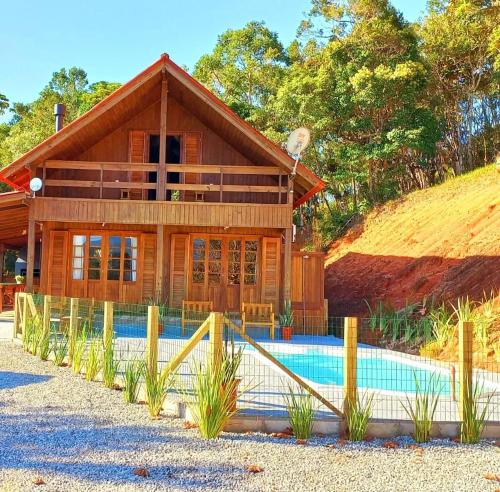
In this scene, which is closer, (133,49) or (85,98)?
(133,49)

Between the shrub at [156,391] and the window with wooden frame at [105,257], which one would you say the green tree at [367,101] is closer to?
the window with wooden frame at [105,257]

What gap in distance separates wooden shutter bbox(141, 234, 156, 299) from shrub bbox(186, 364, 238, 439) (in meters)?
10.2

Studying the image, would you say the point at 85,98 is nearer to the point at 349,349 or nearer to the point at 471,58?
the point at 471,58

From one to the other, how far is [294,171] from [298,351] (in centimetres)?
503

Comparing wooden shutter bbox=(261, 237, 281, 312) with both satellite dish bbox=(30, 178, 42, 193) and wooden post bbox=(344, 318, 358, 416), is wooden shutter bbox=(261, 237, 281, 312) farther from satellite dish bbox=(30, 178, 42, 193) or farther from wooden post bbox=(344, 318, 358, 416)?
wooden post bbox=(344, 318, 358, 416)

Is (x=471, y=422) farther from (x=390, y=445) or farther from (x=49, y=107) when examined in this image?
(x=49, y=107)

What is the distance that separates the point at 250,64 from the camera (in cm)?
3400

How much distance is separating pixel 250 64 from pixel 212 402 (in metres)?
31.9

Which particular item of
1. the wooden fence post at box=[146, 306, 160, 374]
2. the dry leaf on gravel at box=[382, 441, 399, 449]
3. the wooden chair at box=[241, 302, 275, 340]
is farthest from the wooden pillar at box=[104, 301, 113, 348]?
the wooden chair at box=[241, 302, 275, 340]

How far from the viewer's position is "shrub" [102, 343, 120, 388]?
6.51 m

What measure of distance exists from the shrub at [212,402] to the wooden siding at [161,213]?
8.54 m

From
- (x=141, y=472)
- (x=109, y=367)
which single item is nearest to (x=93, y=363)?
(x=109, y=367)

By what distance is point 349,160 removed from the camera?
26.3m

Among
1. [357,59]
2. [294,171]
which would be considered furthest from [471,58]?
[294,171]
